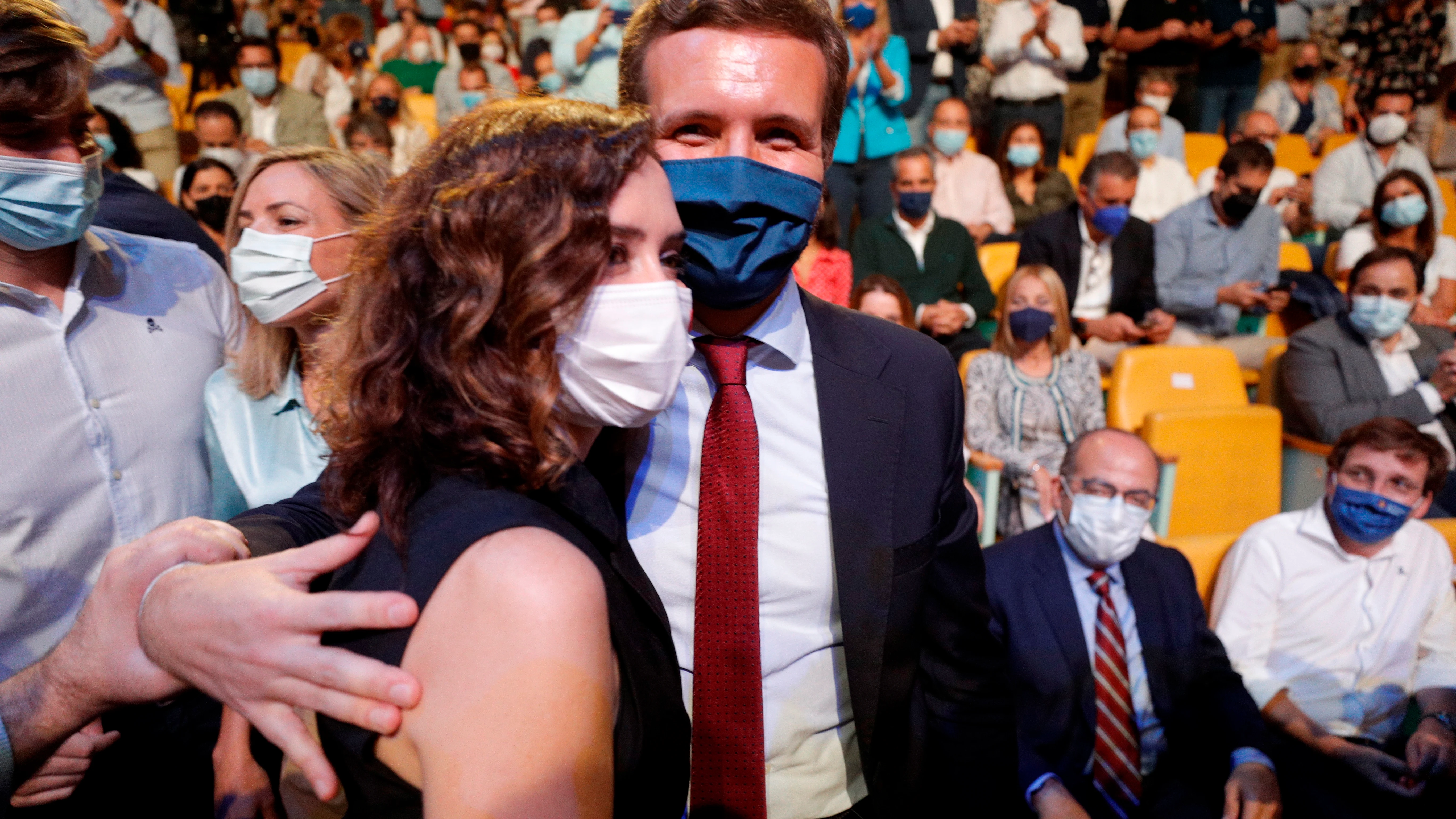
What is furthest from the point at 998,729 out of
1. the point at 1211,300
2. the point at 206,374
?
the point at 1211,300

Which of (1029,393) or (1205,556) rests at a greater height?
(1029,393)

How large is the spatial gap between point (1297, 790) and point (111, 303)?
3.06m

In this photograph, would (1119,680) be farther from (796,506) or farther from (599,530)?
(599,530)

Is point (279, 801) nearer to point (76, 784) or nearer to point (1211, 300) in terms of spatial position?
point (76, 784)

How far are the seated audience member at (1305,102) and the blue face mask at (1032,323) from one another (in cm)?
541

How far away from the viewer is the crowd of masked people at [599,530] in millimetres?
827

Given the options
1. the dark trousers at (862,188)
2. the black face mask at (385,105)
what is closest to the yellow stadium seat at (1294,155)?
the dark trousers at (862,188)

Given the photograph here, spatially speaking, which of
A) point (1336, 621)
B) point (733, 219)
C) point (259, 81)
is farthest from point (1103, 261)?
point (259, 81)

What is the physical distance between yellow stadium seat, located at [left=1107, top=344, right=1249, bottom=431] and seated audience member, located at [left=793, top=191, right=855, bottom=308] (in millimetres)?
1350

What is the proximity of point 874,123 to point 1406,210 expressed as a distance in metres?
3.19

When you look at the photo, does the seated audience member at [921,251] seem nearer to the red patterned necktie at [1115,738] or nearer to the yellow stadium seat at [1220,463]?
the yellow stadium seat at [1220,463]

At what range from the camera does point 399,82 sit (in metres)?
7.86

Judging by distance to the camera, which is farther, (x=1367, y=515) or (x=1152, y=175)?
(x=1152, y=175)

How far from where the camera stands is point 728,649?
3.91ft
